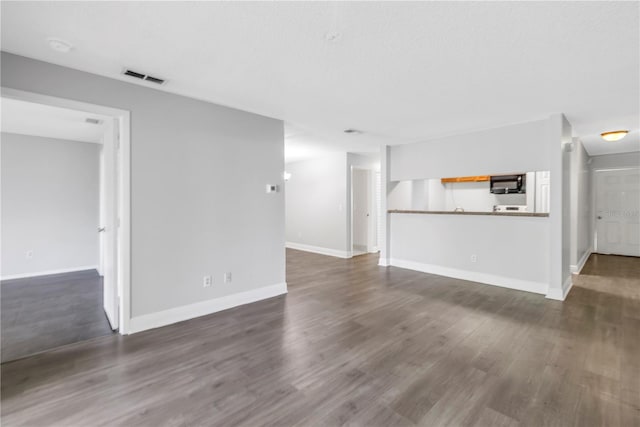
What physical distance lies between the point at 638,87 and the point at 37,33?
5.32 m

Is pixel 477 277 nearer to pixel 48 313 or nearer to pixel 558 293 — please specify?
pixel 558 293

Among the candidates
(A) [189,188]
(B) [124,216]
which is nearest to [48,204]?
(B) [124,216]

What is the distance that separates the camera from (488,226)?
4.69 metres

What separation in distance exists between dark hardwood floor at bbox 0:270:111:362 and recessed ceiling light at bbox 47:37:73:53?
100 inches

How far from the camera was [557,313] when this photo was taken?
3441mm

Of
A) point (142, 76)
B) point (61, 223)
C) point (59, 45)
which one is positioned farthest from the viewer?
point (61, 223)

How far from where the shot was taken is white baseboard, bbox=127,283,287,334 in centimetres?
295

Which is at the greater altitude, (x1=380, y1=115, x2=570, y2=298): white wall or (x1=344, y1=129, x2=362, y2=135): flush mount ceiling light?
(x1=344, y1=129, x2=362, y2=135): flush mount ceiling light

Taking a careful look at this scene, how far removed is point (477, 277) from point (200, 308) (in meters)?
4.28

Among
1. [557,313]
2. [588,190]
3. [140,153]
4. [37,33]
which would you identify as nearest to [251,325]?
[140,153]

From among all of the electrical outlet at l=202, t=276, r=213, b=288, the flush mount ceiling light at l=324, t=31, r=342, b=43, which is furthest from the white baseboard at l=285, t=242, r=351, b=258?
the flush mount ceiling light at l=324, t=31, r=342, b=43

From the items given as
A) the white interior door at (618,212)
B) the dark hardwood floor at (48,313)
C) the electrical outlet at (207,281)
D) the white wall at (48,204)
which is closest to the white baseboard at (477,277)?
the electrical outlet at (207,281)

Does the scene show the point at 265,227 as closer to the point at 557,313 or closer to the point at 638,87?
the point at 557,313

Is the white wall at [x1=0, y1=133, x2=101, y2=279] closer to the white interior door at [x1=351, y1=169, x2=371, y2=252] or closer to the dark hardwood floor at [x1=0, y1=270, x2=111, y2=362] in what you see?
the dark hardwood floor at [x1=0, y1=270, x2=111, y2=362]
